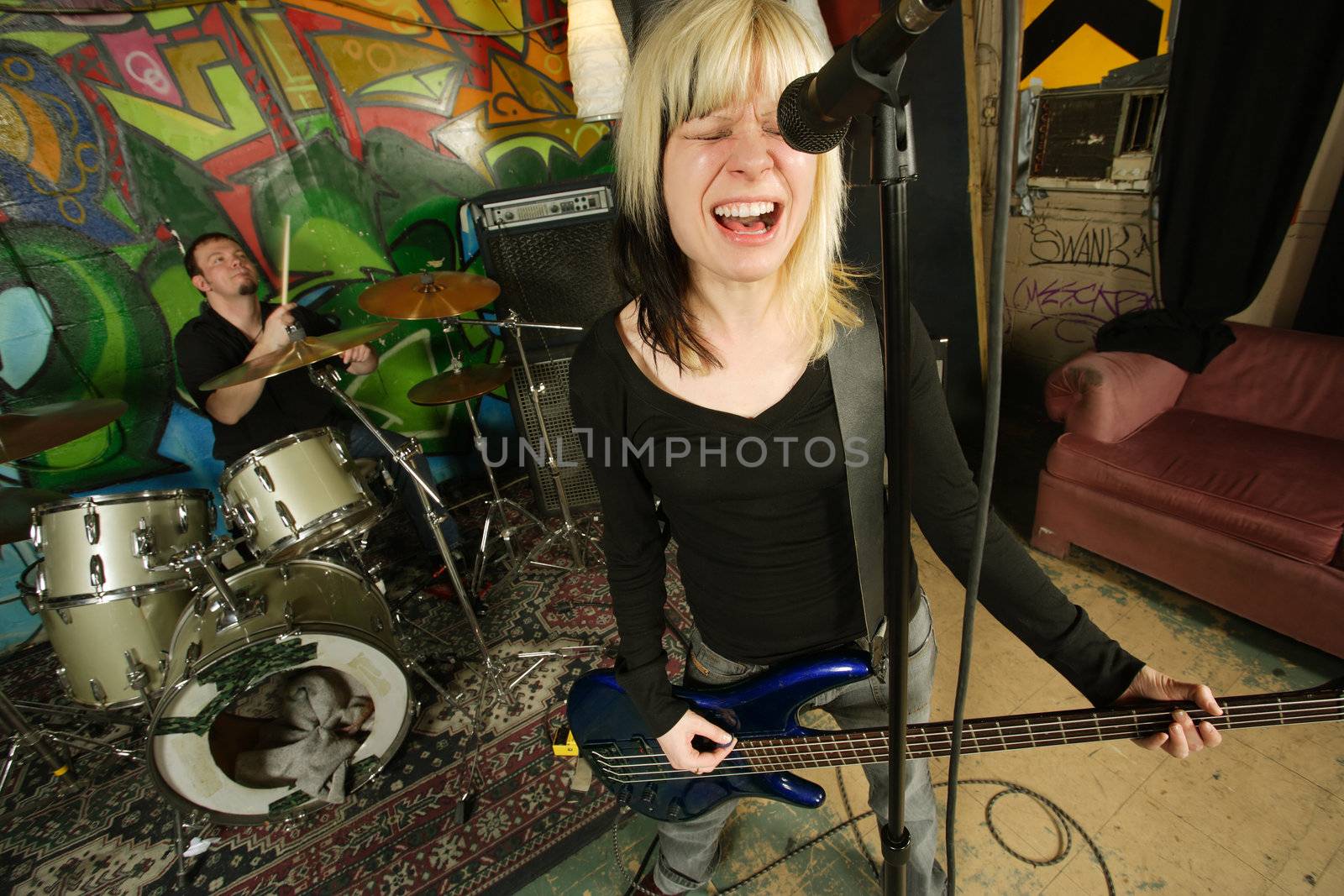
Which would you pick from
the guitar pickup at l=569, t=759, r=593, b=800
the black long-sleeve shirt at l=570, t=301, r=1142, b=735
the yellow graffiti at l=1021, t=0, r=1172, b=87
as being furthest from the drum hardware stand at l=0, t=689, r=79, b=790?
the yellow graffiti at l=1021, t=0, r=1172, b=87

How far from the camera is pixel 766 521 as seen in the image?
982 mm

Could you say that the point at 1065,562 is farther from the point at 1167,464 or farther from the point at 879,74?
the point at 879,74

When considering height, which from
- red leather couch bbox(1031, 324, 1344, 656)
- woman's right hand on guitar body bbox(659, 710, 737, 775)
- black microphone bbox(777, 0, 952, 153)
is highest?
black microphone bbox(777, 0, 952, 153)

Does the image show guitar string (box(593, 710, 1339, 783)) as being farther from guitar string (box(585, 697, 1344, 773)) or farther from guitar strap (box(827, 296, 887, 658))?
guitar strap (box(827, 296, 887, 658))

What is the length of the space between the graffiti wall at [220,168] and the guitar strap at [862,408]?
10.7ft

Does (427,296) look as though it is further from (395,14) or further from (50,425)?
(395,14)

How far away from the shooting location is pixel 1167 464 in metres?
2.19

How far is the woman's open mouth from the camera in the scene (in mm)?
802

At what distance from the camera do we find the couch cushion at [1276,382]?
7.20 feet

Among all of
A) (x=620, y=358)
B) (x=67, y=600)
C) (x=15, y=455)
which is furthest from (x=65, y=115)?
(x=620, y=358)

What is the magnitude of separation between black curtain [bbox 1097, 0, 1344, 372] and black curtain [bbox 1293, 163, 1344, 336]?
5.7 inches

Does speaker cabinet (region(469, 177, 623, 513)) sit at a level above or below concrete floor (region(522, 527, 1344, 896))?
above

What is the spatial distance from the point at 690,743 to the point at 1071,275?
3228 millimetres

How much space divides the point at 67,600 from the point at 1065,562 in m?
3.48
